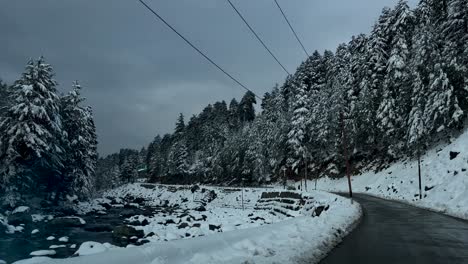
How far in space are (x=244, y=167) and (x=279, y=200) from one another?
3485 centimetres

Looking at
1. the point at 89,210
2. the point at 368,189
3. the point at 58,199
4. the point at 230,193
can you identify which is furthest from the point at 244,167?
the point at 58,199

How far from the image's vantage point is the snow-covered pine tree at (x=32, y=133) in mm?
31766

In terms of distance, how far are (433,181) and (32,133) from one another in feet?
112

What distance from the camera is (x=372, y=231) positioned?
586 inches

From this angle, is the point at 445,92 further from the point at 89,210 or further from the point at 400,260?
the point at 89,210

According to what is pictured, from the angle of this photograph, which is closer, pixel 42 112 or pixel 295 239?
pixel 295 239

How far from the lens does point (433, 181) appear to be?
3375cm

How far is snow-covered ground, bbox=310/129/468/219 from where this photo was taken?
25.9 m

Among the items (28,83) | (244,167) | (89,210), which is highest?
(28,83)

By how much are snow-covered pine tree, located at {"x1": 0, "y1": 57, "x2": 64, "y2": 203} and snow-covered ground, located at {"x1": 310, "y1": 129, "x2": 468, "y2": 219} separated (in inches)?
1202

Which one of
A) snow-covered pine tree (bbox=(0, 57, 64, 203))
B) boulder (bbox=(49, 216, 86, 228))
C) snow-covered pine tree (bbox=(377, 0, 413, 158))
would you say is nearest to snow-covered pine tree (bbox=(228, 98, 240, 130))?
snow-covered pine tree (bbox=(377, 0, 413, 158))

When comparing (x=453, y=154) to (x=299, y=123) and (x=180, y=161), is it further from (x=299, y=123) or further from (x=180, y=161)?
(x=180, y=161)

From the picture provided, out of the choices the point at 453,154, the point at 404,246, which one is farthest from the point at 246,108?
the point at 404,246

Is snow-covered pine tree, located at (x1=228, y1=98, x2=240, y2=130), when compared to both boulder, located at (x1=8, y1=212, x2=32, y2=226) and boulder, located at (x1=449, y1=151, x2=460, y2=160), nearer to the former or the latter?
boulder, located at (x1=449, y1=151, x2=460, y2=160)
